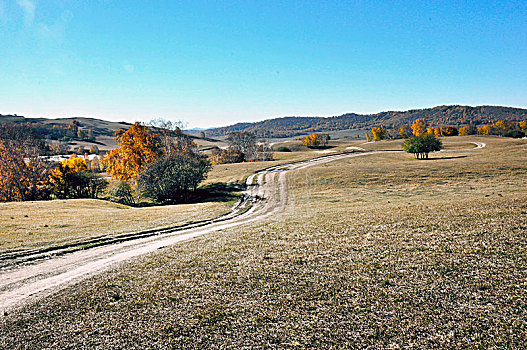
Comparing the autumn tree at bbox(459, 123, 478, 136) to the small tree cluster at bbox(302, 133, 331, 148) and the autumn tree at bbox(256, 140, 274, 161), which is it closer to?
the small tree cluster at bbox(302, 133, 331, 148)

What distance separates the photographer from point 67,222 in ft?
84.4

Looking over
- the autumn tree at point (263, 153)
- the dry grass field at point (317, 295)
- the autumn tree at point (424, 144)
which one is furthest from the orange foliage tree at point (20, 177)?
the autumn tree at point (424, 144)

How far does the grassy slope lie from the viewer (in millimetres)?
19969

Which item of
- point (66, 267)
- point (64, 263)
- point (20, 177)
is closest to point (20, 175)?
point (20, 177)

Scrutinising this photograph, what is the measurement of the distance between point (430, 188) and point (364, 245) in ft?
98.6

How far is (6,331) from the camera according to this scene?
877 centimetres

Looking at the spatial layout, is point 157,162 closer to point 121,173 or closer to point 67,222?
point 121,173

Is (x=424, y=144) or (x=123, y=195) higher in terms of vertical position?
(x=424, y=144)

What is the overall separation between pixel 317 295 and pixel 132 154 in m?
52.8

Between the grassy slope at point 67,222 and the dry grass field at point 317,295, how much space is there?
30.0ft

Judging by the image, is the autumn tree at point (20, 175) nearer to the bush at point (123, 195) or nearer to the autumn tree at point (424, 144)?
the bush at point (123, 195)

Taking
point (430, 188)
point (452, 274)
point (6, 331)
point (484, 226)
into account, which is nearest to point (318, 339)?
point (452, 274)

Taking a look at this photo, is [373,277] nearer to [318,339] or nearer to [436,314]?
[436,314]

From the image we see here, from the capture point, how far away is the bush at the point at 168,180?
149 feet
